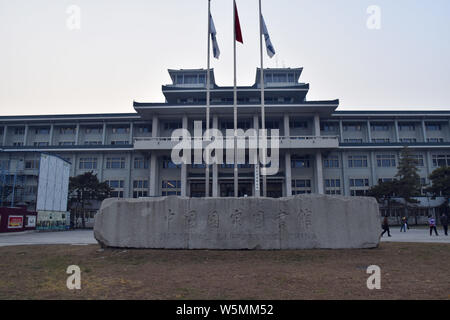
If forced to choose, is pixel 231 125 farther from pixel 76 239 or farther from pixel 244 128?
pixel 76 239

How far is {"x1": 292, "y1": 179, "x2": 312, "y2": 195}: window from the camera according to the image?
4106 centimetres

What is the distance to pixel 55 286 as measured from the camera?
7156 millimetres

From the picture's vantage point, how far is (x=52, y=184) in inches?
1189

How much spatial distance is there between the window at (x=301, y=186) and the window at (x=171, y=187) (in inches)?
599

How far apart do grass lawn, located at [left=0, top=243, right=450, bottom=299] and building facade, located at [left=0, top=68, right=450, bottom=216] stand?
26.7 meters

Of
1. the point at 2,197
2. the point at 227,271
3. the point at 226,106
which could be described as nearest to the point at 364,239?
the point at 227,271

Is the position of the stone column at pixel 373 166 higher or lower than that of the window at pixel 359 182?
higher

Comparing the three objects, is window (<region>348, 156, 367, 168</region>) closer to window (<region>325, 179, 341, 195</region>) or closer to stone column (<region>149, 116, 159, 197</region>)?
window (<region>325, 179, 341, 195</region>)

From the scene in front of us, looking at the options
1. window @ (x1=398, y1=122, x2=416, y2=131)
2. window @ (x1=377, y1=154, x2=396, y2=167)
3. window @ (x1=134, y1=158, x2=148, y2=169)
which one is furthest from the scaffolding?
window @ (x1=398, y1=122, x2=416, y2=131)

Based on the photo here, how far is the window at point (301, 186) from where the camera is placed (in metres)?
41.1

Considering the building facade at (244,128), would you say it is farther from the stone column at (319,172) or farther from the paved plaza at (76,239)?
the paved plaza at (76,239)

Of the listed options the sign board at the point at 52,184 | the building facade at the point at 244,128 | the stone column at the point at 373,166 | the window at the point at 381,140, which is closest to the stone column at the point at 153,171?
the building facade at the point at 244,128

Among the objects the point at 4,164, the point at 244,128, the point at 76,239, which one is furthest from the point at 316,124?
the point at 4,164

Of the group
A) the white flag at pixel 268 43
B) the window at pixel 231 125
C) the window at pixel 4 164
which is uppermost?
the window at pixel 231 125
